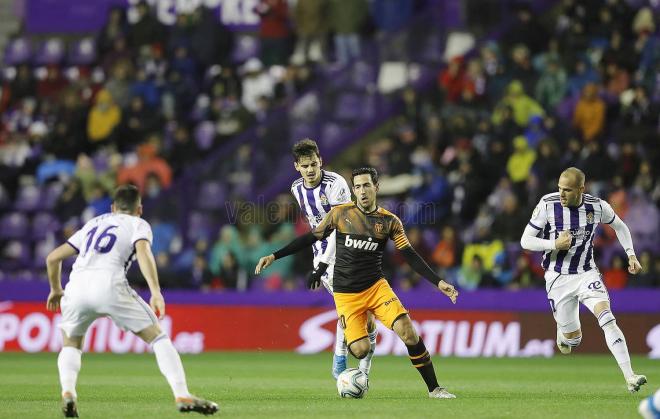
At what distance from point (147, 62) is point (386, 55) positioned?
→ 19.3 feet

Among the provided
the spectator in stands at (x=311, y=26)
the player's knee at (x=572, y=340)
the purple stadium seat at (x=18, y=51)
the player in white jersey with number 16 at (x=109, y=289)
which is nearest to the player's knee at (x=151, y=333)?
the player in white jersey with number 16 at (x=109, y=289)

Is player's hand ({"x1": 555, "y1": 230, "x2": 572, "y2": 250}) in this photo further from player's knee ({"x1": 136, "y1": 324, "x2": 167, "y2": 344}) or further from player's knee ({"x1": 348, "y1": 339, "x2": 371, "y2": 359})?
player's knee ({"x1": 136, "y1": 324, "x2": 167, "y2": 344})

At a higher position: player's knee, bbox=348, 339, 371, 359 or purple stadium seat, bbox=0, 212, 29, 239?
player's knee, bbox=348, 339, 371, 359

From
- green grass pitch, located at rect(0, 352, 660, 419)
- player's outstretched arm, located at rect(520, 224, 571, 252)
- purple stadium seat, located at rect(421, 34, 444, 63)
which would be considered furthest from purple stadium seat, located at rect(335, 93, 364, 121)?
player's outstretched arm, located at rect(520, 224, 571, 252)

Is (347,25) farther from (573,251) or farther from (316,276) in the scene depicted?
(316,276)

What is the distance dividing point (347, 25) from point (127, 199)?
1580 centimetres

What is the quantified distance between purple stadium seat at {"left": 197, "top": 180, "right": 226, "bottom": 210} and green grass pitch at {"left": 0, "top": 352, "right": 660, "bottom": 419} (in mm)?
3616

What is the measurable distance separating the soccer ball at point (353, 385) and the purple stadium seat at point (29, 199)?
1428 centimetres

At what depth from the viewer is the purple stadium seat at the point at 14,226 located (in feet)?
79.2

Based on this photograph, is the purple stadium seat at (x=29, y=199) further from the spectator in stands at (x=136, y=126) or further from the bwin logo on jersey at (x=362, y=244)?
the bwin logo on jersey at (x=362, y=244)

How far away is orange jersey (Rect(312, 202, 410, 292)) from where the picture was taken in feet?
37.3

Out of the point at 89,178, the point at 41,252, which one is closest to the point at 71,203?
the point at 89,178

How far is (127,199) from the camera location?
969cm

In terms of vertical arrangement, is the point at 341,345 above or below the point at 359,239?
below
